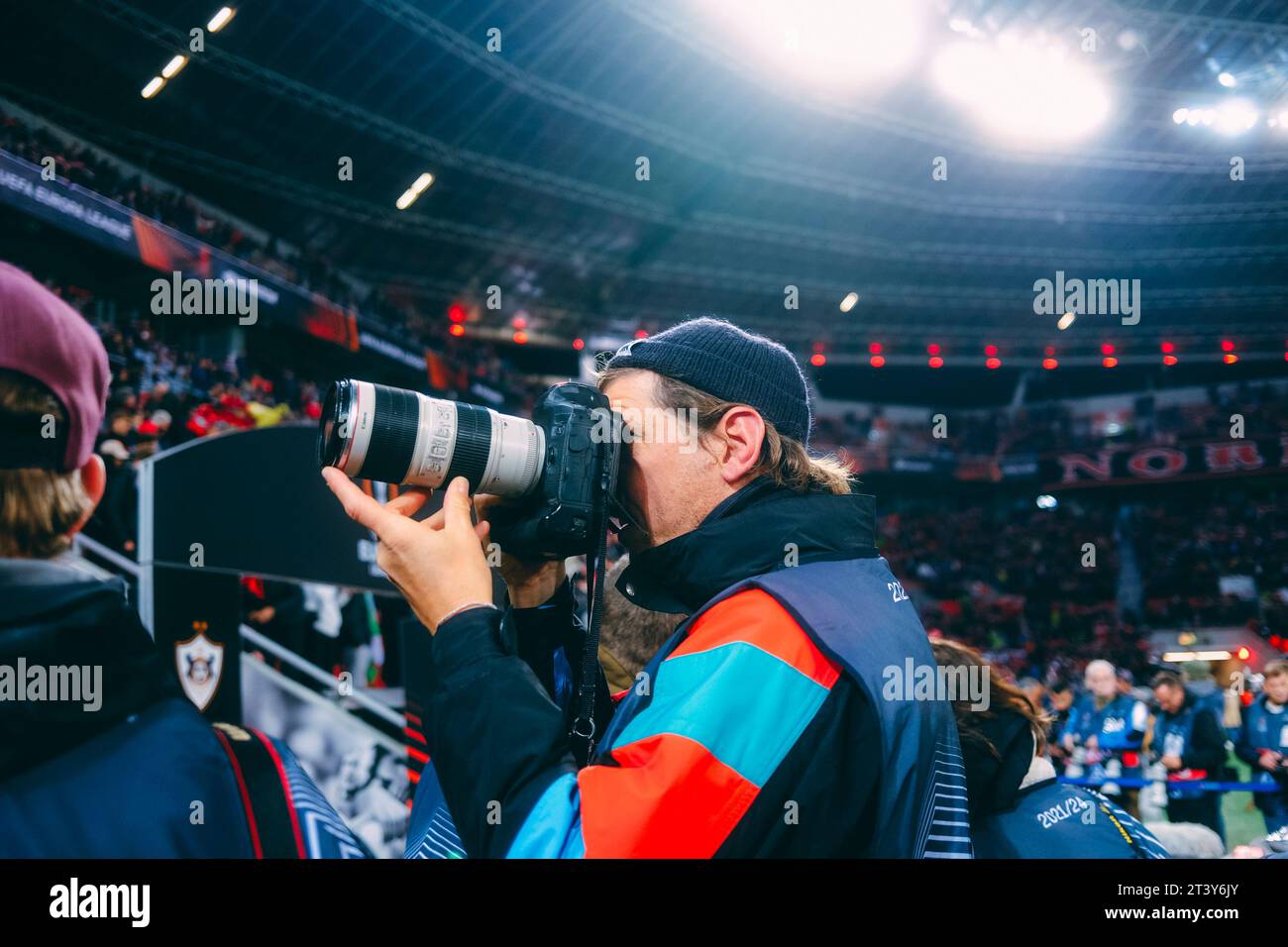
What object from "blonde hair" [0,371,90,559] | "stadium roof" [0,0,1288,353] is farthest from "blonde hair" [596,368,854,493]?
"stadium roof" [0,0,1288,353]

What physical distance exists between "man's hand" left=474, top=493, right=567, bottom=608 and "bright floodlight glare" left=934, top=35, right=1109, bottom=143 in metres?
14.9

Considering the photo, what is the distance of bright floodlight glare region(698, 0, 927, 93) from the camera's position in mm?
12875

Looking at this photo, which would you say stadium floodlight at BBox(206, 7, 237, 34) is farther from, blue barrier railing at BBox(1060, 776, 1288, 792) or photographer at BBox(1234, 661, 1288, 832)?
photographer at BBox(1234, 661, 1288, 832)

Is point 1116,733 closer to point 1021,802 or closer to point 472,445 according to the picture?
point 1021,802

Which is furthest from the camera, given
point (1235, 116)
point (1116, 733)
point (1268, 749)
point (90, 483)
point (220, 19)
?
point (1235, 116)

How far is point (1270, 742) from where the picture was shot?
5969mm

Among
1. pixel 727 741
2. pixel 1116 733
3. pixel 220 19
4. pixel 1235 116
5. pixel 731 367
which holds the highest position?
pixel 1235 116

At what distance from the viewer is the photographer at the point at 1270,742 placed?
550 centimetres

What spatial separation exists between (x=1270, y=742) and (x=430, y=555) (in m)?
6.60

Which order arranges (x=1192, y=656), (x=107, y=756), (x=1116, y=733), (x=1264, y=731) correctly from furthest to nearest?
(x=1192, y=656) → (x=1116, y=733) → (x=1264, y=731) → (x=107, y=756)

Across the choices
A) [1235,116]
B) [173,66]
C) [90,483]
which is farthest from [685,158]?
[90,483]

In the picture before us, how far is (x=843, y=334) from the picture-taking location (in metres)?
21.5

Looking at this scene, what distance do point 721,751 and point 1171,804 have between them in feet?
20.5

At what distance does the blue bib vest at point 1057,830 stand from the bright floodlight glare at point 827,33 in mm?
12769
